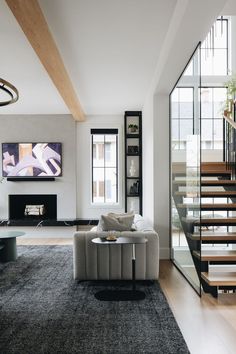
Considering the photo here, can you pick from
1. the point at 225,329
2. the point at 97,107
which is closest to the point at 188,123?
the point at 225,329

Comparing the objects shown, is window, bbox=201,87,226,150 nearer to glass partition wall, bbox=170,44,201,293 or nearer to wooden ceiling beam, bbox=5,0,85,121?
glass partition wall, bbox=170,44,201,293

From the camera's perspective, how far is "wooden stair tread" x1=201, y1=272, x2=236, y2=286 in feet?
12.1

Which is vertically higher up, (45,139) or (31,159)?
(45,139)

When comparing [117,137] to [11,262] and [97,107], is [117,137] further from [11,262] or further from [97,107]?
[11,262]

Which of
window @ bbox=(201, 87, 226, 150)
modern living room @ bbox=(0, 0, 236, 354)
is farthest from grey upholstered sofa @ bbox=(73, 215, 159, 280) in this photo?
window @ bbox=(201, 87, 226, 150)

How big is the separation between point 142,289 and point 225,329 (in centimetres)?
131

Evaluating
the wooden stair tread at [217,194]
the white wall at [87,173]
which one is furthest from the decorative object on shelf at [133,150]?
the wooden stair tread at [217,194]

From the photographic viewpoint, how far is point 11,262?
5.32 metres

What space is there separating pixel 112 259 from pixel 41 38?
2668 mm

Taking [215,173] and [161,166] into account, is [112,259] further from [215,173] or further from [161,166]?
[215,173]

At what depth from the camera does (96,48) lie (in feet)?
13.9

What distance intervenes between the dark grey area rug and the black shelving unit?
140 inches

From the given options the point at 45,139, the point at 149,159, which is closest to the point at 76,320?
the point at 149,159

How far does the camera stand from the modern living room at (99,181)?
2.94m
